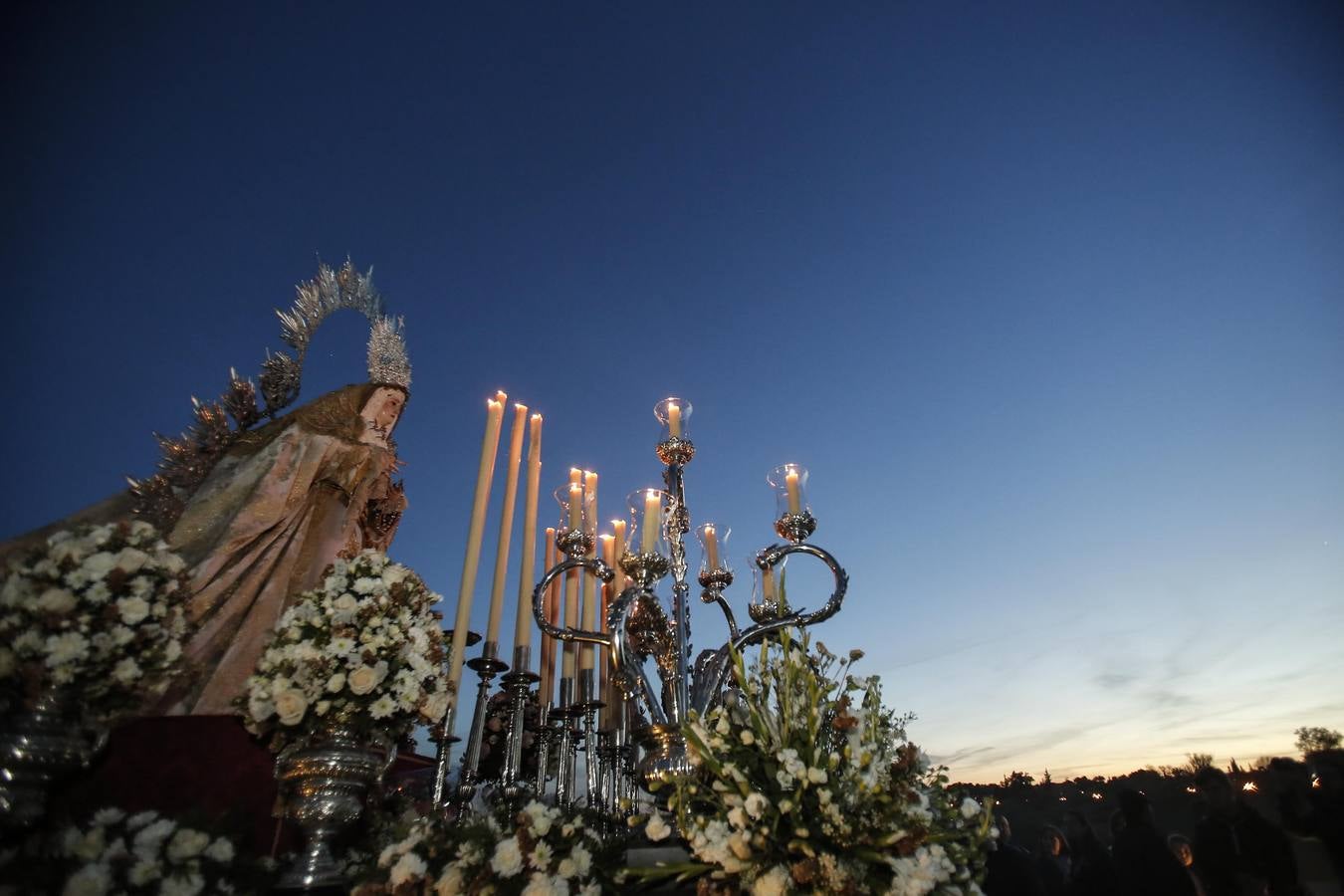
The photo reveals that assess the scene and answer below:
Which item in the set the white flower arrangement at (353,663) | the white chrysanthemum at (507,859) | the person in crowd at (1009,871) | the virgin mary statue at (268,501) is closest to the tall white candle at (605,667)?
the white flower arrangement at (353,663)

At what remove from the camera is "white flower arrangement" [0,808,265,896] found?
1796 mm

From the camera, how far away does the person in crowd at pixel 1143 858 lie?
135 inches

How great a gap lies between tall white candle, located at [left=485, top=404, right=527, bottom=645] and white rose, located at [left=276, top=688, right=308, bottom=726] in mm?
1172

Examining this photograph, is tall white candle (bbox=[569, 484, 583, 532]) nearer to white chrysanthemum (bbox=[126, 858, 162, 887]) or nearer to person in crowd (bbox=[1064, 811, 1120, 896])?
white chrysanthemum (bbox=[126, 858, 162, 887])

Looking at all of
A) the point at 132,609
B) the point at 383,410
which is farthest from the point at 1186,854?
the point at 383,410

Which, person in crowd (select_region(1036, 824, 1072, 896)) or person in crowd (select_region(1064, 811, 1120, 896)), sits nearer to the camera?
person in crowd (select_region(1064, 811, 1120, 896))

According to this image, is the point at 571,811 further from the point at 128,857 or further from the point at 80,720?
the point at 80,720

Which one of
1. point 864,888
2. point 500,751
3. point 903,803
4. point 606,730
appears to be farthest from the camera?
point 500,751

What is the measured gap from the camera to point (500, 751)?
4816 mm

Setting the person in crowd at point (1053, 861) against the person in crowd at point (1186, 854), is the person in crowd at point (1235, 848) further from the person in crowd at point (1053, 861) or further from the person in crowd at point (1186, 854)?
the person in crowd at point (1053, 861)

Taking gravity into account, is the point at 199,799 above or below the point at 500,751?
below

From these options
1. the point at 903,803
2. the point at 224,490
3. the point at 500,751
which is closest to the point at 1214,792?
the point at 903,803

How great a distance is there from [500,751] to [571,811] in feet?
8.83

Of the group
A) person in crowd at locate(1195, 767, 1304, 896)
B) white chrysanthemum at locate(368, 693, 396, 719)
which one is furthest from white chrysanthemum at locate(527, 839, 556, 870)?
person in crowd at locate(1195, 767, 1304, 896)
